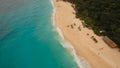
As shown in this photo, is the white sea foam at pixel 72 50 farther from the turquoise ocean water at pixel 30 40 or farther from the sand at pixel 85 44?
the turquoise ocean water at pixel 30 40

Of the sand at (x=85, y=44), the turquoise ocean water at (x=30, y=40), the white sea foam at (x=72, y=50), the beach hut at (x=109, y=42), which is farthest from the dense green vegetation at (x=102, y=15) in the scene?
the turquoise ocean water at (x=30, y=40)

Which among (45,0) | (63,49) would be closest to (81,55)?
(63,49)

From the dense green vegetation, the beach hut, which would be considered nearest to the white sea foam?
the beach hut

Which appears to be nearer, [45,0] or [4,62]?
[4,62]

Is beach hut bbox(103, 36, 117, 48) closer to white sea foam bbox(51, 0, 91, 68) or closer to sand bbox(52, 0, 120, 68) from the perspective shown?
sand bbox(52, 0, 120, 68)

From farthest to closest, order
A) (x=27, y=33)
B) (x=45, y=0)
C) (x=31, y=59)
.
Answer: (x=45, y=0), (x=27, y=33), (x=31, y=59)

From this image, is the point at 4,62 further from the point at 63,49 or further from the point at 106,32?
the point at 106,32

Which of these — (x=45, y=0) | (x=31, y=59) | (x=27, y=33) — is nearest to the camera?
(x=31, y=59)
